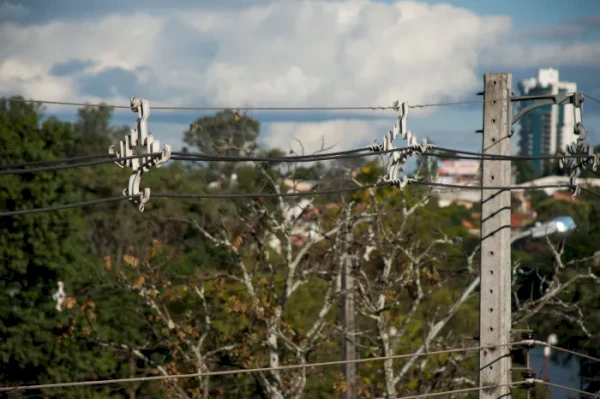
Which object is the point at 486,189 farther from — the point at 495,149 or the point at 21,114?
the point at 21,114

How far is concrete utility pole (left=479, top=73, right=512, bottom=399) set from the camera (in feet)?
31.0

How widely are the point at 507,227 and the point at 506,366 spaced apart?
1216mm

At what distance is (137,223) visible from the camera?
56.8m

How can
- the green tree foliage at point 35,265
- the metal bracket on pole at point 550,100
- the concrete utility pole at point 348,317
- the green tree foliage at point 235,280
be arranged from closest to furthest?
1. the metal bracket on pole at point 550,100
2. the concrete utility pole at point 348,317
3. the green tree foliage at point 235,280
4. the green tree foliage at point 35,265

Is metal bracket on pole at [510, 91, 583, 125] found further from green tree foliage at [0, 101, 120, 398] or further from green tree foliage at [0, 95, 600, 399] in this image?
green tree foliage at [0, 101, 120, 398]

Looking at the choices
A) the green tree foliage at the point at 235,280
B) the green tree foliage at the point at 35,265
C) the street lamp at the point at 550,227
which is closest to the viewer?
the street lamp at the point at 550,227

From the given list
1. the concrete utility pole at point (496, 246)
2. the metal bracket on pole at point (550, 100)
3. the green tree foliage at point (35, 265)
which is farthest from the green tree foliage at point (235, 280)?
the concrete utility pole at point (496, 246)

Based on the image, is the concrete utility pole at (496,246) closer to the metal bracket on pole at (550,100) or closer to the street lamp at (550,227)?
the metal bracket on pole at (550,100)

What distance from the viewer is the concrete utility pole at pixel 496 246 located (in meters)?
9.45

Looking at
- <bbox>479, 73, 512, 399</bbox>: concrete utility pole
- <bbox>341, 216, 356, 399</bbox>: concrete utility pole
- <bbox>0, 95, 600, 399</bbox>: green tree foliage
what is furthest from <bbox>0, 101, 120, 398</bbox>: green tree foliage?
<bbox>479, 73, 512, 399</bbox>: concrete utility pole

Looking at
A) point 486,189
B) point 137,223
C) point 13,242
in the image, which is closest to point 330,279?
point 486,189

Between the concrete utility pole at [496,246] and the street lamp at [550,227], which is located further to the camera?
the street lamp at [550,227]

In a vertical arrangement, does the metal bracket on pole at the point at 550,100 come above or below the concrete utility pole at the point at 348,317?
above

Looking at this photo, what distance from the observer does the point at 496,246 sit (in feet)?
31.3
